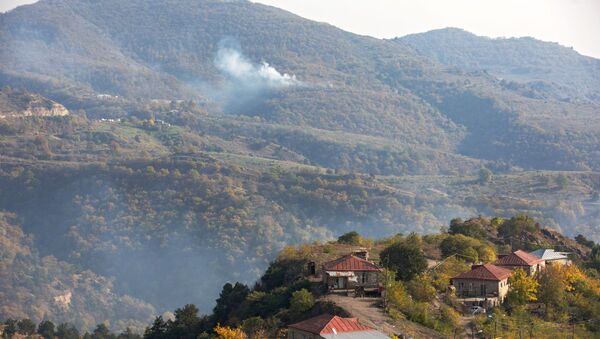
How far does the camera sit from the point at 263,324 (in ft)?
201

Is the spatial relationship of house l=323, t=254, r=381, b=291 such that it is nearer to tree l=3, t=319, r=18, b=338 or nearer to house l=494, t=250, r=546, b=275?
house l=494, t=250, r=546, b=275

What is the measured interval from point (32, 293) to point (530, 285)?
135 meters

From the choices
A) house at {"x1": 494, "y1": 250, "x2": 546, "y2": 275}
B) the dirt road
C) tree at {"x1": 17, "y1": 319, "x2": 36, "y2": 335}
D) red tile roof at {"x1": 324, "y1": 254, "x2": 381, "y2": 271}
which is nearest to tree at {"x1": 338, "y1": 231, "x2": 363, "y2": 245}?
house at {"x1": 494, "y1": 250, "x2": 546, "y2": 275}

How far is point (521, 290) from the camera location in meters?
70.1

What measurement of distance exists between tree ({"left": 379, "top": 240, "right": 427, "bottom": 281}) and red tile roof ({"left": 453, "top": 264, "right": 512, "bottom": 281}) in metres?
3.44

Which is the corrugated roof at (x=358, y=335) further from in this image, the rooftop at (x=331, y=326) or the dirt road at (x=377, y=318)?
the dirt road at (x=377, y=318)

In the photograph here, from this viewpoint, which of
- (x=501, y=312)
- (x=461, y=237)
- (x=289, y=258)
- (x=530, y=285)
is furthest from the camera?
(x=461, y=237)

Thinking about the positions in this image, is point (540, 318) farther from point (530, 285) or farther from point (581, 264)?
point (581, 264)

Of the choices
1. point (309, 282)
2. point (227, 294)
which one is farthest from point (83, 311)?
point (309, 282)

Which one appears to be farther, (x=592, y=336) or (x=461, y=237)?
(x=461, y=237)

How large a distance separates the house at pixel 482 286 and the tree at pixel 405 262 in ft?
10.0

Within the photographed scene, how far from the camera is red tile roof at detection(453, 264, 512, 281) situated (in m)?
70.4

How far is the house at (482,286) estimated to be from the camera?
228 ft

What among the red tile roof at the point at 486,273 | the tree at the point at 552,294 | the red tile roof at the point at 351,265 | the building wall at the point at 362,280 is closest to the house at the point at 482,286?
the red tile roof at the point at 486,273
